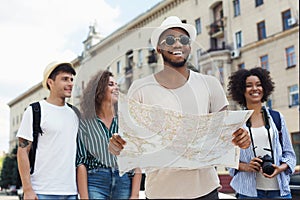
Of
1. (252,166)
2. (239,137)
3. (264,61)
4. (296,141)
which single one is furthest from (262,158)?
(264,61)

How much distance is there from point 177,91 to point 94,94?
0.13 meters

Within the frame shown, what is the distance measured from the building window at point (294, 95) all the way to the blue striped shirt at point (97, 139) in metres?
5.78

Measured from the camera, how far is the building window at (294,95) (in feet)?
20.3

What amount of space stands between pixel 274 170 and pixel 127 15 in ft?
1.66

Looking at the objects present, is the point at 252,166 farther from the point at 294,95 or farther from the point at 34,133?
Answer: the point at 294,95

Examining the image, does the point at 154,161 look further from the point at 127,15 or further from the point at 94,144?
the point at 127,15

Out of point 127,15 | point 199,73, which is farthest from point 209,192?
point 127,15

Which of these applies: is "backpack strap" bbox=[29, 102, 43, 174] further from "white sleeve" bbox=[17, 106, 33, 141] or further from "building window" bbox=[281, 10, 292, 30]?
"building window" bbox=[281, 10, 292, 30]

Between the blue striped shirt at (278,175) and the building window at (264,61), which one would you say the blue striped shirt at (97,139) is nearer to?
the blue striped shirt at (278,175)

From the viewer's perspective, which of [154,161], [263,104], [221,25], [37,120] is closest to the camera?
[154,161]

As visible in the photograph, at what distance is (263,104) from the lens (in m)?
1.11

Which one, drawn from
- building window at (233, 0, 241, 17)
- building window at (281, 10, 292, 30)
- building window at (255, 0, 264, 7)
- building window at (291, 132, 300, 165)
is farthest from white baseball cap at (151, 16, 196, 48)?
building window at (233, 0, 241, 17)

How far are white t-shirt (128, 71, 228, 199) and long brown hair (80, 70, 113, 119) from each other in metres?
0.04

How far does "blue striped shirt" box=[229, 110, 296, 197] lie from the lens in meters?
1.00
